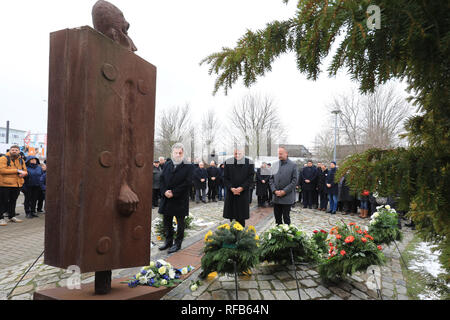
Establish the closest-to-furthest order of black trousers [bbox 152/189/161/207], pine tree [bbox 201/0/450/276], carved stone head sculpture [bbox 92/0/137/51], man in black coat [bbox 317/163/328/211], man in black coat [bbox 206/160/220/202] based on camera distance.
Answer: pine tree [bbox 201/0/450/276], carved stone head sculpture [bbox 92/0/137/51], man in black coat [bbox 317/163/328/211], black trousers [bbox 152/189/161/207], man in black coat [bbox 206/160/220/202]

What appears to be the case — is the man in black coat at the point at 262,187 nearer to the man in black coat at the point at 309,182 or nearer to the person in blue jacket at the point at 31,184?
the man in black coat at the point at 309,182

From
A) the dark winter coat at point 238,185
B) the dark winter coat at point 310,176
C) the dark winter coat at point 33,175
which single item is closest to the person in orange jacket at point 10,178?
the dark winter coat at point 33,175

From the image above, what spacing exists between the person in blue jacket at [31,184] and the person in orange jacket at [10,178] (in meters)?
0.52

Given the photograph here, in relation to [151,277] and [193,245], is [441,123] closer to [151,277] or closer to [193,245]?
A: [151,277]

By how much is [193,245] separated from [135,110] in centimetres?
351

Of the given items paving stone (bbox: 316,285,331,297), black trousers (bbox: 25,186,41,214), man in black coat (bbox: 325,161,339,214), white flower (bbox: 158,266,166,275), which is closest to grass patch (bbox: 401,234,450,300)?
paving stone (bbox: 316,285,331,297)

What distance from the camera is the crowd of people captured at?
698 cm

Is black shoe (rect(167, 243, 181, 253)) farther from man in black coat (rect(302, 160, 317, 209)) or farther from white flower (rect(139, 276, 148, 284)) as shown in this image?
man in black coat (rect(302, 160, 317, 209))

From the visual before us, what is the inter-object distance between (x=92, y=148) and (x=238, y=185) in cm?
342

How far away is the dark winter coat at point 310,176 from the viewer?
35.8ft

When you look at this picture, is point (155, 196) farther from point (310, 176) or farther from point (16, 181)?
point (310, 176)

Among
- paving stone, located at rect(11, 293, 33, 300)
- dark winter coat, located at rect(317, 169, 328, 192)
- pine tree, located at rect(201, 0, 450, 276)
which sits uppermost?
pine tree, located at rect(201, 0, 450, 276)

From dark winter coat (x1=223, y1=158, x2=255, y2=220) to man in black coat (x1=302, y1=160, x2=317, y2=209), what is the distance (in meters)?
6.51

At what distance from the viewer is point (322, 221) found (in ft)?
26.5
